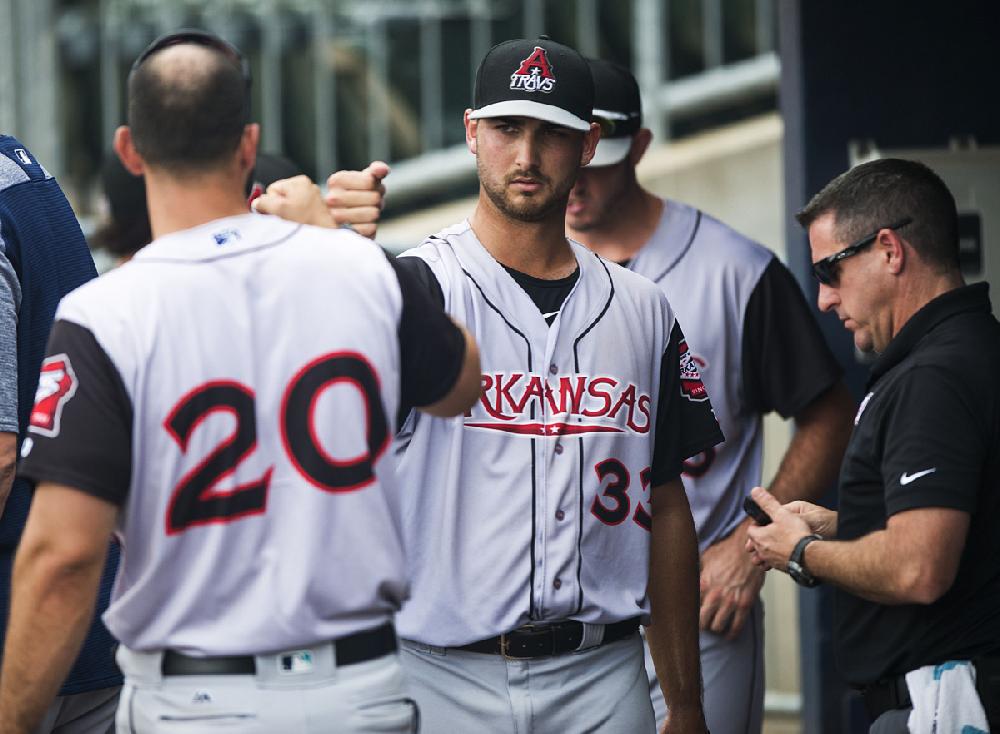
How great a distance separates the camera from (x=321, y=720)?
2.51m

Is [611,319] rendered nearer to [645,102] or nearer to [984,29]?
[984,29]

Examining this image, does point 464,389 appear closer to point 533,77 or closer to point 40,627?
point 40,627

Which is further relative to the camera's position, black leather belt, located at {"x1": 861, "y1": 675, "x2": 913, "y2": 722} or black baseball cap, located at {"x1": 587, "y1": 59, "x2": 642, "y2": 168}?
black baseball cap, located at {"x1": 587, "y1": 59, "x2": 642, "y2": 168}

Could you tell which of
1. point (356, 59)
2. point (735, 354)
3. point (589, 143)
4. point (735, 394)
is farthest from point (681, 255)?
point (356, 59)

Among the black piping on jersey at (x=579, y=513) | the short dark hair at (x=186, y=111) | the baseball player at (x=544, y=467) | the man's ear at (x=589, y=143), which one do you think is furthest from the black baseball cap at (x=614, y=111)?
the short dark hair at (x=186, y=111)

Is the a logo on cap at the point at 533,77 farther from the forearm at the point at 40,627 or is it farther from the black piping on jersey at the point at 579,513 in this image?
the forearm at the point at 40,627

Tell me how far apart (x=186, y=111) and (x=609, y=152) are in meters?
2.07

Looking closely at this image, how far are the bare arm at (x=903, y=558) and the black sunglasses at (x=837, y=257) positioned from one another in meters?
0.63

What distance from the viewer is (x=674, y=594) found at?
3562 mm

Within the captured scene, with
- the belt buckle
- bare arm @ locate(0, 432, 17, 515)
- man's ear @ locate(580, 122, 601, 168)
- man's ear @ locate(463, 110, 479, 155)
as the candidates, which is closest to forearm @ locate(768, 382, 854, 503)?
man's ear @ locate(580, 122, 601, 168)

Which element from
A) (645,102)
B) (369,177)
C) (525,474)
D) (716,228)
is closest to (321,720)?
(525,474)

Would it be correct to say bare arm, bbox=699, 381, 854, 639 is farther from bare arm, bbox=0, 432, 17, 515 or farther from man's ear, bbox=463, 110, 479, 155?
bare arm, bbox=0, 432, 17, 515

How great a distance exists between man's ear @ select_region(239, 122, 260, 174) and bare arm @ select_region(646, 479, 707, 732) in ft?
4.42

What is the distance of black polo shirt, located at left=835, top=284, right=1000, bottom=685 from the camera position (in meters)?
3.04
